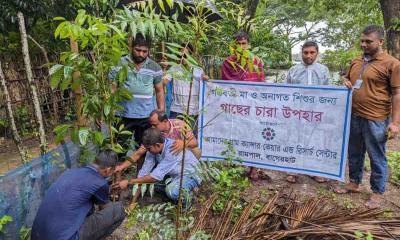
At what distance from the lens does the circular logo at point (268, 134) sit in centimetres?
389

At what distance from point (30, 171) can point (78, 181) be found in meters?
0.51

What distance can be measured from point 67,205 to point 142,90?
4.80 feet

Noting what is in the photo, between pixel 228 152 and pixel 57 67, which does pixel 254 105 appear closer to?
pixel 228 152

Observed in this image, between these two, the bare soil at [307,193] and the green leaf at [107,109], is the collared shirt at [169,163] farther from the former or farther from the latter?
the green leaf at [107,109]

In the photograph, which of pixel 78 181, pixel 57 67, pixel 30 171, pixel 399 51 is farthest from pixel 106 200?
pixel 399 51

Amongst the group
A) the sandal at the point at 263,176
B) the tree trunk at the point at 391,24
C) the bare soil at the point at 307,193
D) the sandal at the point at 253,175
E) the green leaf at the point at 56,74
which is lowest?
the bare soil at the point at 307,193

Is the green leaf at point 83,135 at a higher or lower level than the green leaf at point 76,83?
lower

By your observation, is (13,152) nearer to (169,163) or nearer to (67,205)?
(169,163)

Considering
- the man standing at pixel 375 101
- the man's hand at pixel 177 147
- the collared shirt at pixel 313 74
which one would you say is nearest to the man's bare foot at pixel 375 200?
the man standing at pixel 375 101

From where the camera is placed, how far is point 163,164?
3.33 metres

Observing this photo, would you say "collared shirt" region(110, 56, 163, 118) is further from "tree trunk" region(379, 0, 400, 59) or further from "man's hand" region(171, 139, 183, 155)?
"tree trunk" region(379, 0, 400, 59)

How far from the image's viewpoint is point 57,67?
2.30 metres

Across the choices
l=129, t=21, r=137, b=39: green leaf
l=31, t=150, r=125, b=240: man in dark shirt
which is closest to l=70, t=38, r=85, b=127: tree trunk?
l=31, t=150, r=125, b=240: man in dark shirt

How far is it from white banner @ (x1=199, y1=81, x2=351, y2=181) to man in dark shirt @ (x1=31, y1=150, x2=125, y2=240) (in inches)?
53.4
